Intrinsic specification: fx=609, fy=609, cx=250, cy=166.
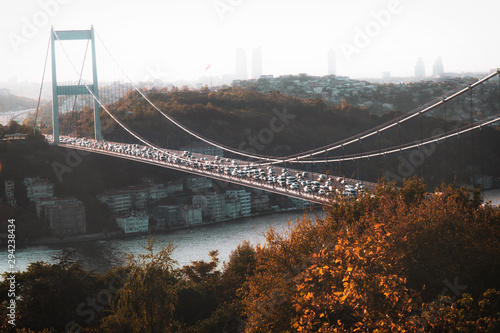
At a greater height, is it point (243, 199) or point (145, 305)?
point (145, 305)

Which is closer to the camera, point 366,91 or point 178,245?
point 178,245

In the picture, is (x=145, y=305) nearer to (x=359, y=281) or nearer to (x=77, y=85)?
(x=359, y=281)

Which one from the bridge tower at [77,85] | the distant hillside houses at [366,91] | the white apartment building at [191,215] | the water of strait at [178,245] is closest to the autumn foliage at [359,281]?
the water of strait at [178,245]

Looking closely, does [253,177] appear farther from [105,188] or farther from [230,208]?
[105,188]

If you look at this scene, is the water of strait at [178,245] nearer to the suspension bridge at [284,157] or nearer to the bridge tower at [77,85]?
the suspension bridge at [284,157]

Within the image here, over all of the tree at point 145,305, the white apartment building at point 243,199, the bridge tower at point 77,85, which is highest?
the bridge tower at point 77,85

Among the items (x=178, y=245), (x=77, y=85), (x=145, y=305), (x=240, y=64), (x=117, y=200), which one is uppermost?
(x=240, y=64)

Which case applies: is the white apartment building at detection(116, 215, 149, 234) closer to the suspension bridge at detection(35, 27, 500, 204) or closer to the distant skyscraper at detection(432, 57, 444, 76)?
the suspension bridge at detection(35, 27, 500, 204)

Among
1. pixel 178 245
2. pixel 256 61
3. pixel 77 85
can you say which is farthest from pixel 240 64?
pixel 178 245

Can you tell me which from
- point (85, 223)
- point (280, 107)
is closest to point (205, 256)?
point (85, 223)
